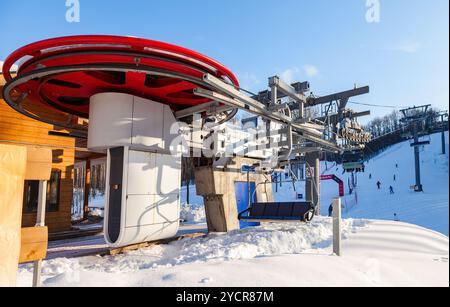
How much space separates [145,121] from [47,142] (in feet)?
19.7

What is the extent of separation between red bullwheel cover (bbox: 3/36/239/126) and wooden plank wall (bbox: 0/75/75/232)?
3289 millimetres

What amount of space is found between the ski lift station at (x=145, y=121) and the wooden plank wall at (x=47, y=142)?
0.78 metres

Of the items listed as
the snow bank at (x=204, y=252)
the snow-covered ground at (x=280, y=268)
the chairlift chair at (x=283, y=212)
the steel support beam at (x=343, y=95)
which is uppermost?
the steel support beam at (x=343, y=95)

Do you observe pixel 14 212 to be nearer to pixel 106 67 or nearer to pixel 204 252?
pixel 106 67

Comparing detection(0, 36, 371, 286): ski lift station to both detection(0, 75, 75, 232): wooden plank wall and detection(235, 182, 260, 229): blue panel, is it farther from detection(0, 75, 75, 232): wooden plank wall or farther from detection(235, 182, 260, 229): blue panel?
detection(0, 75, 75, 232): wooden plank wall

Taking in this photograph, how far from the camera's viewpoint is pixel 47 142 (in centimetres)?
1145

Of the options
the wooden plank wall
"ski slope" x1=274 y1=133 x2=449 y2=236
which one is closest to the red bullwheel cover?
the wooden plank wall

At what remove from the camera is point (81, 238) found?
1062cm

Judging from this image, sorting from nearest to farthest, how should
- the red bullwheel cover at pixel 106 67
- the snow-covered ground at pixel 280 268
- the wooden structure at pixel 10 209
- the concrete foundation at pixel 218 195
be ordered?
the wooden structure at pixel 10 209
the snow-covered ground at pixel 280 268
the red bullwheel cover at pixel 106 67
the concrete foundation at pixel 218 195

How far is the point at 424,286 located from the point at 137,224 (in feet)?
19.6

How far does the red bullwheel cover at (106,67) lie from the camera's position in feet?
17.9

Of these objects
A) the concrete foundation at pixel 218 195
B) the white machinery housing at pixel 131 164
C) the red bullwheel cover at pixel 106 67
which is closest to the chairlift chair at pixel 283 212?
the concrete foundation at pixel 218 195

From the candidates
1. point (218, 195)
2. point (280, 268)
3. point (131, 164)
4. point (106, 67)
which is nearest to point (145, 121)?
point (131, 164)

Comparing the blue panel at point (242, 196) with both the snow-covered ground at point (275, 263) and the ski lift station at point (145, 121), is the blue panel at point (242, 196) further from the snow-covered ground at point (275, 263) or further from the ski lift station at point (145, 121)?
the snow-covered ground at point (275, 263)
